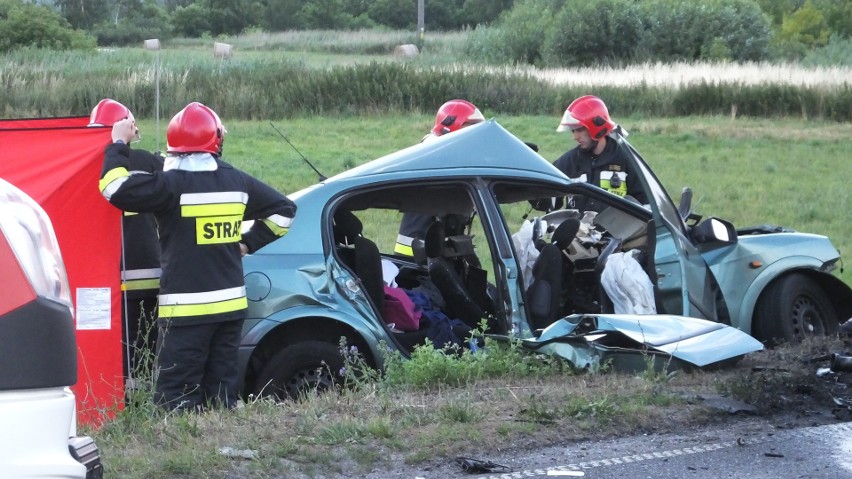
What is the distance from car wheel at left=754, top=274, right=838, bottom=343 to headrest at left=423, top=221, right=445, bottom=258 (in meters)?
2.05

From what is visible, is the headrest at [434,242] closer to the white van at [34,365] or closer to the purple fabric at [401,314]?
the purple fabric at [401,314]

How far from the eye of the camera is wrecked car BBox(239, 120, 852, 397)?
20.7 ft

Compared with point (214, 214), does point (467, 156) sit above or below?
above

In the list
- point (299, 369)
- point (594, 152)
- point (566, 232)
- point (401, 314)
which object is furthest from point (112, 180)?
point (594, 152)

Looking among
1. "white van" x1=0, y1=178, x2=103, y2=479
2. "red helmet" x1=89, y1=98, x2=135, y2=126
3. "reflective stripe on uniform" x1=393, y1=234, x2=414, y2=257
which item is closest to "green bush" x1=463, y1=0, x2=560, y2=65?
"reflective stripe on uniform" x1=393, y1=234, x2=414, y2=257

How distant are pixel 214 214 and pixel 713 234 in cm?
318

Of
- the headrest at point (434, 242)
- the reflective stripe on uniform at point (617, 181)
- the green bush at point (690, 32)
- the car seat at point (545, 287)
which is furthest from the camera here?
the green bush at point (690, 32)

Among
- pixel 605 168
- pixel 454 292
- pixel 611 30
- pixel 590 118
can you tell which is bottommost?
pixel 454 292

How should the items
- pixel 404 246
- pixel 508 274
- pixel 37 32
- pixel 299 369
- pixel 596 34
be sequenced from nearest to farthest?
pixel 299 369
pixel 508 274
pixel 404 246
pixel 37 32
pixel 596 34

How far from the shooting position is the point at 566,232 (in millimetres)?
7191

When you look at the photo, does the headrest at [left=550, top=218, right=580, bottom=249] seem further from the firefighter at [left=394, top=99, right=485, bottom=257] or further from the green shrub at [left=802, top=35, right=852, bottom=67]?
the green shrub at [left=802, top=35, right=852, bottom=67]

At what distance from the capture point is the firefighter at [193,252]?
5.96 meters

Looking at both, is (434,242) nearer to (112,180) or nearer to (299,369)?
(299,369)

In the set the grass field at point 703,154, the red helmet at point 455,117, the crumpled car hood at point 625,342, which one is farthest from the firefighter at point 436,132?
the grass field at point 703,154
